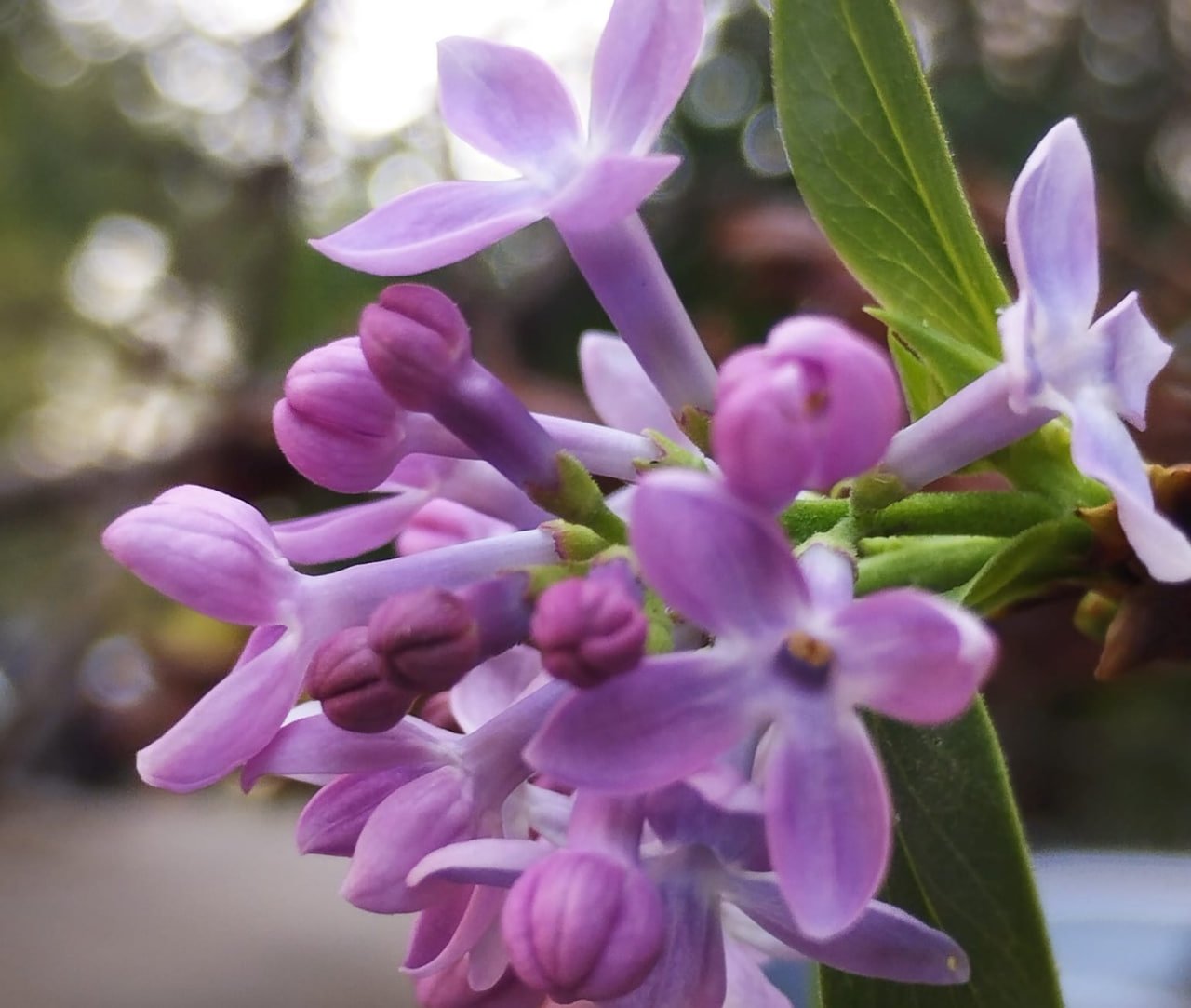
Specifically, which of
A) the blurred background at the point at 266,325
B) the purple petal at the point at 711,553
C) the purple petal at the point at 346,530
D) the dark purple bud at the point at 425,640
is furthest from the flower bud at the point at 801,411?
the blurred background at the point at 266,325

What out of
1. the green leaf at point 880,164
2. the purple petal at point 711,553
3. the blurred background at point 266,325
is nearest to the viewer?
A: the purple petal at point 711,553

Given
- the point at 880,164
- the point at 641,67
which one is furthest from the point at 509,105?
the point at 880,164

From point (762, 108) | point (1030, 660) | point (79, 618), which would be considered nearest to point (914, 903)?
point (1030, 660)

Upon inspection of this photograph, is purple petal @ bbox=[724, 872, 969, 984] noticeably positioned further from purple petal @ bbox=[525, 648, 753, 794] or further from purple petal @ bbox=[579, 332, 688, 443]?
purple petal @ bbox=[579, 332, 688, 443]

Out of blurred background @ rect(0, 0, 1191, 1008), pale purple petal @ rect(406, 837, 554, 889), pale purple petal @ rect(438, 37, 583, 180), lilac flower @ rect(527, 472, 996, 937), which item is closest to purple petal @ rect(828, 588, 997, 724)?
lilac flower @ rect(527, 472, 996, 937)

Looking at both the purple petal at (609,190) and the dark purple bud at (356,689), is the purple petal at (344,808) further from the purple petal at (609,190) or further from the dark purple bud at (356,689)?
the purple petal at (609,190)

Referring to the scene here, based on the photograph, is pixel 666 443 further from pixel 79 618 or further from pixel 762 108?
pixel 762 108

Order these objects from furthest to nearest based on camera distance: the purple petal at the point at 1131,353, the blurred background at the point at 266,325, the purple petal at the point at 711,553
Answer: the blurred background at the point at 266,325
the purple petal at the point at 1131,353
the purple petal at the point at 711,553
